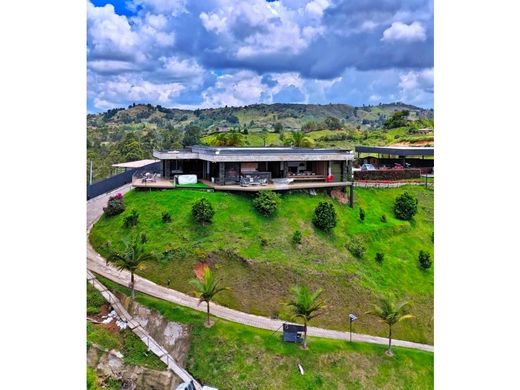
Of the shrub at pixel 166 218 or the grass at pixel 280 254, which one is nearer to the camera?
the grass at pixel 280 254

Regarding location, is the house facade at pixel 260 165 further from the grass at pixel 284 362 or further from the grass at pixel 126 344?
the grass at pixel 126 344

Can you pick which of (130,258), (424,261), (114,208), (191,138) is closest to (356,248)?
(424,261)

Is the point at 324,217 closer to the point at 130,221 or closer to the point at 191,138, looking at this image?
the point at 130,221

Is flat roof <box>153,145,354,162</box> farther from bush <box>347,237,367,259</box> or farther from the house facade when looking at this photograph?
bush <box>347,237,367,259</box>

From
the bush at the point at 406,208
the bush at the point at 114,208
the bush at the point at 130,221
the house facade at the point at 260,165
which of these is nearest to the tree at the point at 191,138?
the house facade at the point at 260,165

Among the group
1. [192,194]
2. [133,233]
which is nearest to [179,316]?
[133,233]
